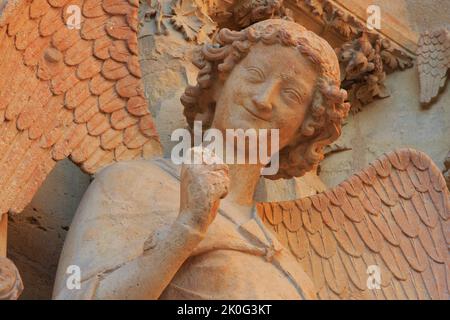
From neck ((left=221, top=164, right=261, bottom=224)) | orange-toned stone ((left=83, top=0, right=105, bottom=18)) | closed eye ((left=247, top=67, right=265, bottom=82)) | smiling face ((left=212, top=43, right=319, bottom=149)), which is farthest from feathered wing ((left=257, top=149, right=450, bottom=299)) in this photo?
orange-toned stone ((left=83, top=0, right=105, bottom=18))

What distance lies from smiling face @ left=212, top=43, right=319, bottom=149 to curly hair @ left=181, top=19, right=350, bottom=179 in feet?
0.12

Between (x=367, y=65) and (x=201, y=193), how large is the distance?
105 inches

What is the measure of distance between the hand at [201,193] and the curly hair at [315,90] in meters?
0.89

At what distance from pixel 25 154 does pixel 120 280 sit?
28.3 inches

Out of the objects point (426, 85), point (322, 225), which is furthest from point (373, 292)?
point (426, 85)

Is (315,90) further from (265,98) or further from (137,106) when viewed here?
(137,106)

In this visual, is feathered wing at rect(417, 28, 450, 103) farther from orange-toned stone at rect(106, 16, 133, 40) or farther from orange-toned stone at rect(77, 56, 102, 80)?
orange-toned stone at rect(77, 56, 102, 80)

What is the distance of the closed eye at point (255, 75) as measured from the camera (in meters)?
5.75

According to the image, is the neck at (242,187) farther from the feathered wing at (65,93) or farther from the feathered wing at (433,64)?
the feathered wing at (433,64)

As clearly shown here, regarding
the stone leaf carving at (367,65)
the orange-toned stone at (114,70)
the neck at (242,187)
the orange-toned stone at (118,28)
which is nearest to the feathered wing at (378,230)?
the neck at (242,187)

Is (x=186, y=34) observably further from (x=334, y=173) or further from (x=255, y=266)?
(x=255, y=266)

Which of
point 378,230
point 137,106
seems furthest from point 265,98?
point 378,230

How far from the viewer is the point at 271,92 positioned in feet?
18.7

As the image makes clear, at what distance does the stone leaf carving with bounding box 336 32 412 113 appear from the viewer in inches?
294
